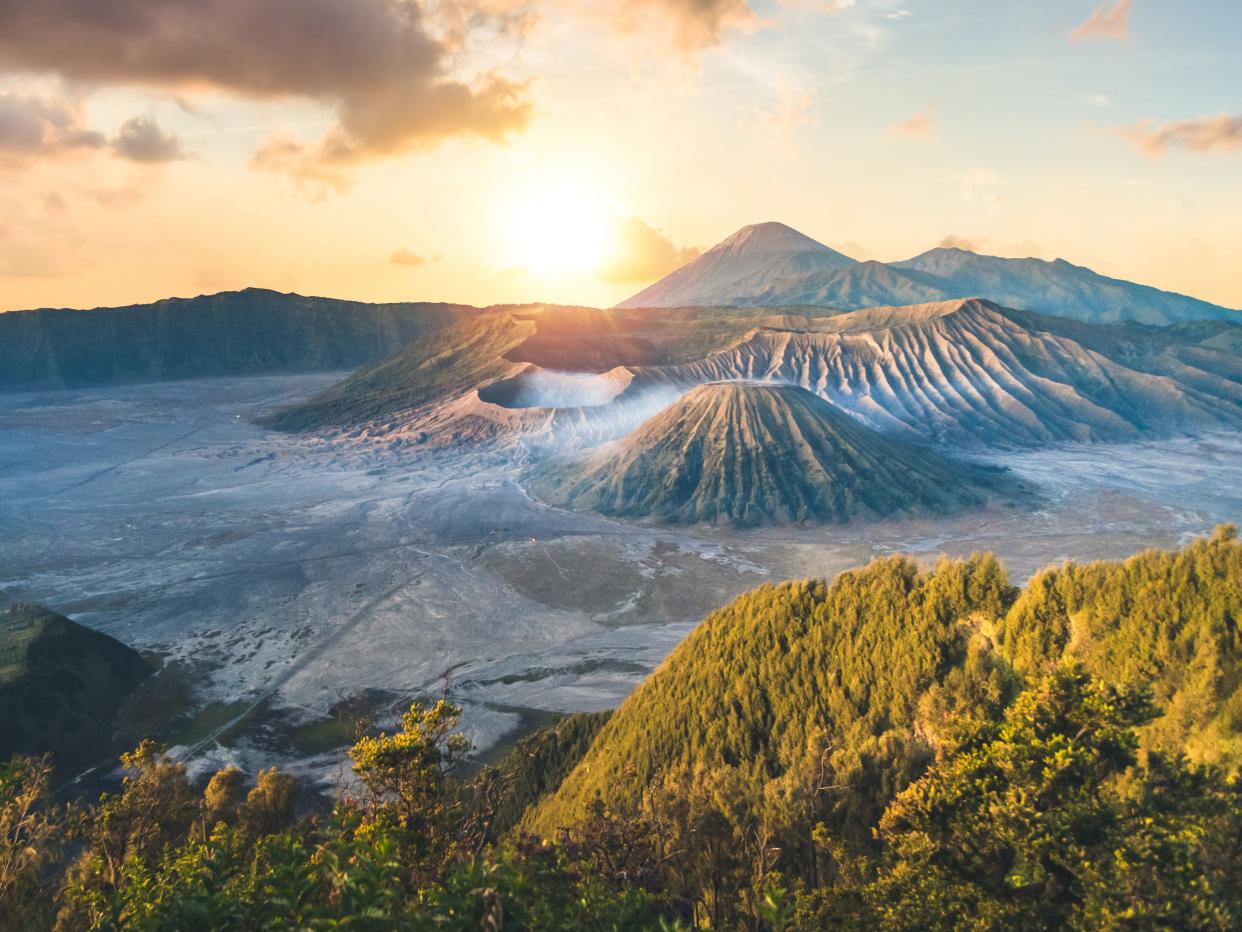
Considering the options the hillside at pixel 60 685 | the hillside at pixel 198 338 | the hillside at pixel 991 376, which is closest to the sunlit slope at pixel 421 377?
the hillside at pixel 991 376

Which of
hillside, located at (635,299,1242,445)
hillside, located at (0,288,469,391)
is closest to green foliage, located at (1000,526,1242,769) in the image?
hillside, located at (635,299,1242,445)

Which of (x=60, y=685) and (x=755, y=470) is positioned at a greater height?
(x=755, y=470)

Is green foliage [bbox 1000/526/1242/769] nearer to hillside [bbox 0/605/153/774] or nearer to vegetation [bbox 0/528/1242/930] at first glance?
vegetation [bbox 0/528/1242/930]

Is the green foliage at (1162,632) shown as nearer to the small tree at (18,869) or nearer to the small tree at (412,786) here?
the small tree at (412,786)

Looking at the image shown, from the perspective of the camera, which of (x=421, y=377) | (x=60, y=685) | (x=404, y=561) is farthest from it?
(x=421, y=377)

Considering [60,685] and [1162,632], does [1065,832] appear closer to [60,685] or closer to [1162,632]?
[1162,632]

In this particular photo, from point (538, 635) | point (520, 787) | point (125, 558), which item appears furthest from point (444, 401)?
point (520, 787)

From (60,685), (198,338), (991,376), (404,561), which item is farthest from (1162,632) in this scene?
(198,338)

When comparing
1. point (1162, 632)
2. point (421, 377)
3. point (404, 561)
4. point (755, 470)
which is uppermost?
point (421, 377)
